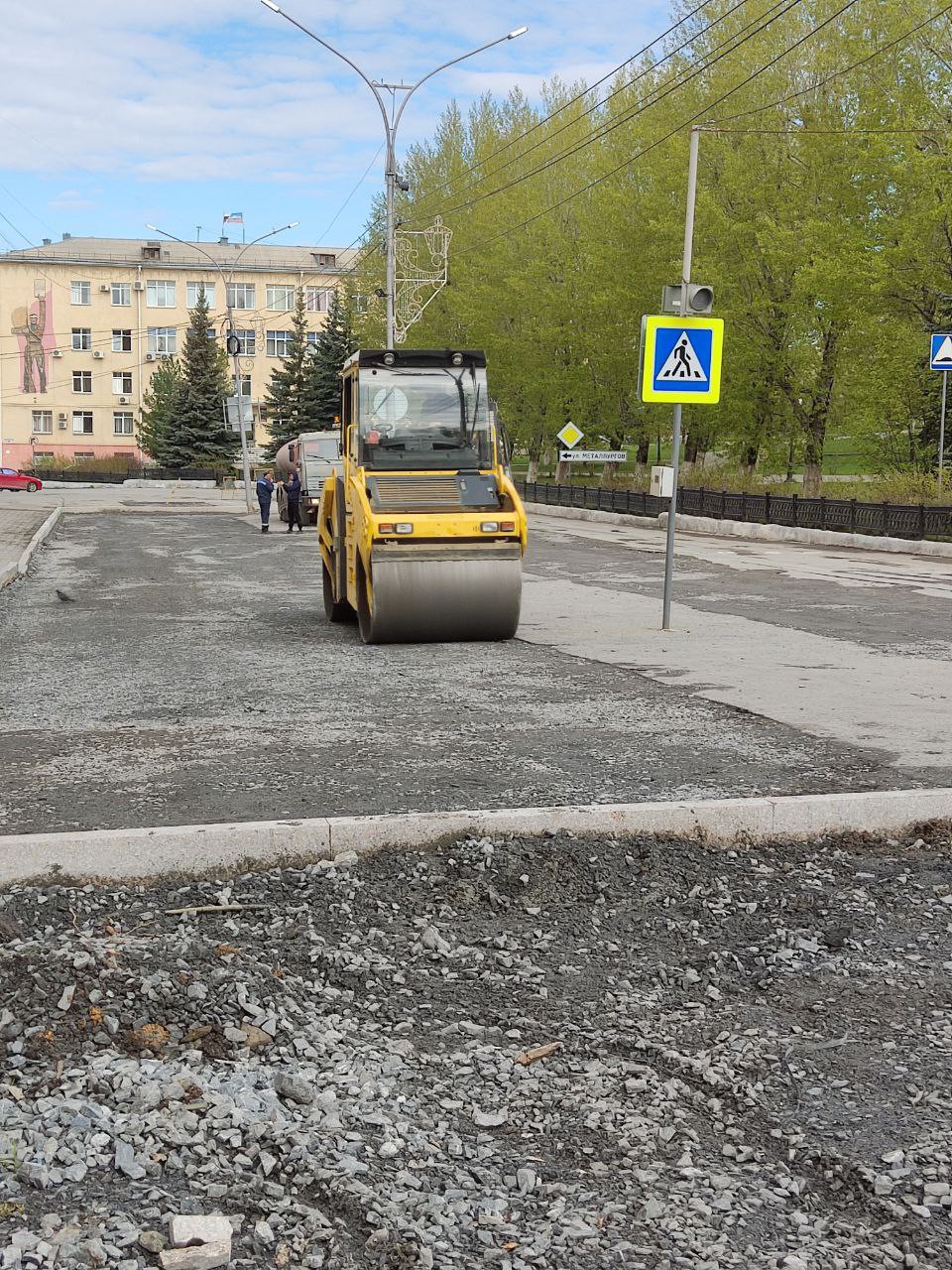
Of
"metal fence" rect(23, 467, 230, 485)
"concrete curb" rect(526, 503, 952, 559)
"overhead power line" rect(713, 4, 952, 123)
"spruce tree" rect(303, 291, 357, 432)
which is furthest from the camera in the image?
"metal fence" rect(23, 467, 230, 485)

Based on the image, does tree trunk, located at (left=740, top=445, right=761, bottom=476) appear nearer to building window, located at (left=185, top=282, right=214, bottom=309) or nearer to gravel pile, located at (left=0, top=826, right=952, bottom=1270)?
gravel pile, located at (left=0, top=826, right=952, bottom=1270)

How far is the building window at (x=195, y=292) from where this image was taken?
100 metres

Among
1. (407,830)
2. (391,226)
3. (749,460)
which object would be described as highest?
(391,226)

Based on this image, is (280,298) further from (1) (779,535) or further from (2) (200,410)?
(1) (779,535)

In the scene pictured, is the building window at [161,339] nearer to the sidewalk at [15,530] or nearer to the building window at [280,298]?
the building window at [280,298]

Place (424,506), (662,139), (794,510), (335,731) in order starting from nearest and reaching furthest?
1. (335,731)
2. (424,506)
3. (794,510)
4. (662,139)

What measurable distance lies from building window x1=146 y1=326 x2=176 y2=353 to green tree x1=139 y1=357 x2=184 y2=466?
2750mm

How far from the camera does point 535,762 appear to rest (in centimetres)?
741

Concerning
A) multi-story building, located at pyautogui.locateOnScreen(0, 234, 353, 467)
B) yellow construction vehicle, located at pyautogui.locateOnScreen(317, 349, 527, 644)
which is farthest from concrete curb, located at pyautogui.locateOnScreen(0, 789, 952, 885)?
multi-story building, located at pyautogui.locateOnScreen(0, 234, 353, 467)

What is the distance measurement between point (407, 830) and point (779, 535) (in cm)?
2678

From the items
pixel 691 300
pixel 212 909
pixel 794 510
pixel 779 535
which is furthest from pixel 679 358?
pixel 794 510

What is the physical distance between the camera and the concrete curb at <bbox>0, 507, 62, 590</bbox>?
65.6ft

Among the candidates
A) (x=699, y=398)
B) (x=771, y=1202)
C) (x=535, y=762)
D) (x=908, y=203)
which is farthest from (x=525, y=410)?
(x=771, y=1202)

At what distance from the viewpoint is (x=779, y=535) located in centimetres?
3116
